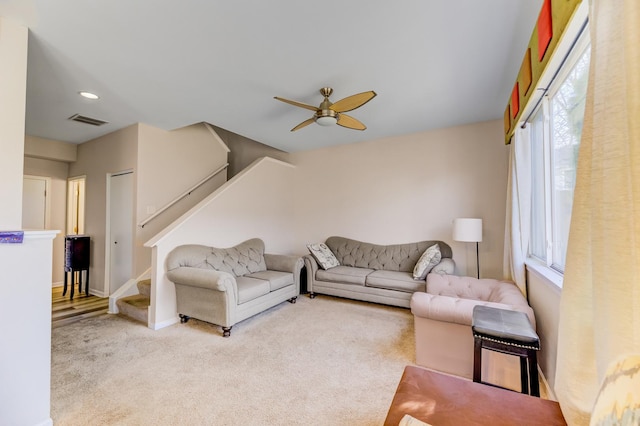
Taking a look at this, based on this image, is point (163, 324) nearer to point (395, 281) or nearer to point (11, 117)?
point (11, 117)

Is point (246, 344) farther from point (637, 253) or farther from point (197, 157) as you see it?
point (197, 157)

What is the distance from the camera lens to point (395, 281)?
3604 mm

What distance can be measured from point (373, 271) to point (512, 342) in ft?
8.04

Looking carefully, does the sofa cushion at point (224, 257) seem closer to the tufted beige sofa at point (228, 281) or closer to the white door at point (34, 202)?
the tufted beige sofa at point (228, 281)

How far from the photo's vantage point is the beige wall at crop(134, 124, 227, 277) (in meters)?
3.81

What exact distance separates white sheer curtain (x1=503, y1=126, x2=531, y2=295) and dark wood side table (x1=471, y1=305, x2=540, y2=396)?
1142 millimetres

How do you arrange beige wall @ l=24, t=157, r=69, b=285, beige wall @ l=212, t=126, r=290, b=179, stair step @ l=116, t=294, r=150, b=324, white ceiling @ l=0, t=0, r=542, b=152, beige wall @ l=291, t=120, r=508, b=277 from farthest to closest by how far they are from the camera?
1. beige wall @ l=212, t=126, r=290, b=179
2. beige wall @ l=24, t=157, r=69, b=285
3. beige wall @ l=291, t=120, r=508, b=277
4. stair step @ l=116, t=294, r=150, b=324
5. white ceiling @ l=0, t=0, r=542, b=152

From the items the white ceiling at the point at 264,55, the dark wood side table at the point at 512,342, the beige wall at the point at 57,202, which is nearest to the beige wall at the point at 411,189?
the white ceiling at the point at 264,55

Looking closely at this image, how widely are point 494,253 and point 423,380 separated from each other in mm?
3188

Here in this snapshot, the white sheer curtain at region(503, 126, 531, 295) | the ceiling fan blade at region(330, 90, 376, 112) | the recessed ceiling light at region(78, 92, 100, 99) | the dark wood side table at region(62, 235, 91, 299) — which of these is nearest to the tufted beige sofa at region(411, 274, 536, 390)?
the white sheer curtain at region(503, 126, 531, 295)

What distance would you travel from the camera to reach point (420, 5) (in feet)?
5.43

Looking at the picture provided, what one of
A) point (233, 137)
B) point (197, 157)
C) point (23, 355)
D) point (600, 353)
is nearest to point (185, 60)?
point (23, 355)

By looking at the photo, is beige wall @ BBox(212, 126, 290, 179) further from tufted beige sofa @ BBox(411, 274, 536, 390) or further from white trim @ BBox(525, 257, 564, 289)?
white trim @ BBox(525, 257, 564, 289)

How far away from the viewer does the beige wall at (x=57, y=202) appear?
15.7 feet
